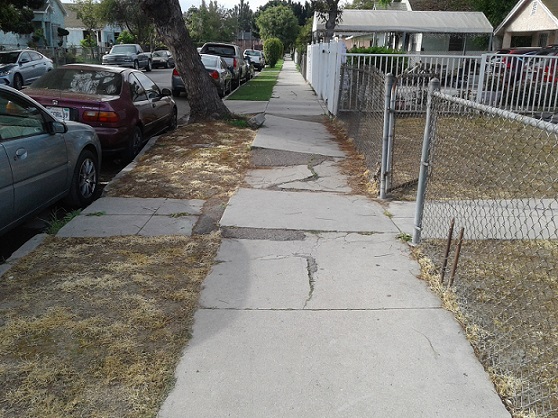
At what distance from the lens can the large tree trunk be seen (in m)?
11.1

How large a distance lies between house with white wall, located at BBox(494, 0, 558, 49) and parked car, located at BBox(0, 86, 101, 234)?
81.4ft

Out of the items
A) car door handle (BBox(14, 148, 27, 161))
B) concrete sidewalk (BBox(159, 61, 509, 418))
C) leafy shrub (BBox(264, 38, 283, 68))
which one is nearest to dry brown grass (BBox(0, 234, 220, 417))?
concrete sidewalk (BBox(159, 61, 509, 418))

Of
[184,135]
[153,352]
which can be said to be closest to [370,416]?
[153,352]

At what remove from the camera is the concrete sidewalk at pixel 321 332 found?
299 centimetres

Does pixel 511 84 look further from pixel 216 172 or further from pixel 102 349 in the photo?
pixel 102 349

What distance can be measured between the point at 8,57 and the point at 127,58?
13.3 metres

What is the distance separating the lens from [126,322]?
12.3ft

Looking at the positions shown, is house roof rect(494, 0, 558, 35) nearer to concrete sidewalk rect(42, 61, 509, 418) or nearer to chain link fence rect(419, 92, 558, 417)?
chain link fence rect(419, 92, 558, 417)

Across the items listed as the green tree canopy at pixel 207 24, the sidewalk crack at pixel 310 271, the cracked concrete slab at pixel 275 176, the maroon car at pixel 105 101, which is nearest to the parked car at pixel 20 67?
the maroon car at pixel 105 101

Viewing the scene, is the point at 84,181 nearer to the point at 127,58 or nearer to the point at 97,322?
the point at 97,322

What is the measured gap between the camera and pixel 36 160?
211 inches

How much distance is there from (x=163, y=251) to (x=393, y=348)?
7.95ft

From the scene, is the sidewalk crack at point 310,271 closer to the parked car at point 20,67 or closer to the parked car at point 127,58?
the parked car at point 20,67

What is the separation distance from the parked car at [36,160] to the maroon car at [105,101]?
1.56 m
